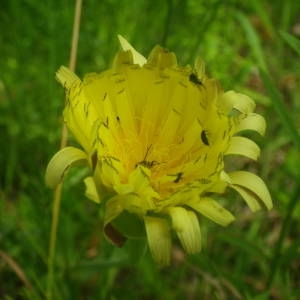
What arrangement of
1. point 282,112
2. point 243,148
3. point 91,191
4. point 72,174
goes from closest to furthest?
point 91,191 < point 243,148 < point 282,112 < point 72,174

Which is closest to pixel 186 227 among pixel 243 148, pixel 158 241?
pixel 158 241

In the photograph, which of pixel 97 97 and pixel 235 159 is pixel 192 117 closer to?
pixel 97 97

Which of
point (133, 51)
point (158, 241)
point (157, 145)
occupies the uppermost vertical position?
point (133, 51)

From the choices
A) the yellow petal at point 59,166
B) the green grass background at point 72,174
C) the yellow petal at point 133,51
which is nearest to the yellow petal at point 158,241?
the yellow petal at point 59,166

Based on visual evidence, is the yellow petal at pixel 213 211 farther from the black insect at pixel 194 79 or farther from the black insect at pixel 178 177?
the black insect at pixel 194 79

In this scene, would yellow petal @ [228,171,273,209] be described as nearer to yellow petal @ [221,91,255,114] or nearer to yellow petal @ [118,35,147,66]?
yellow petal @ [221,91,255,114]

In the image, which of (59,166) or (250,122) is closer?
(59,166)

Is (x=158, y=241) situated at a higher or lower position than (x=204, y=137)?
lower

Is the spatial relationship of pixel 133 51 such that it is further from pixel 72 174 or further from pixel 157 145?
pixel 72 174
